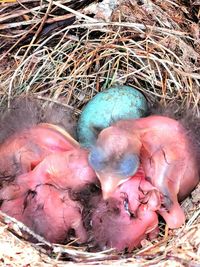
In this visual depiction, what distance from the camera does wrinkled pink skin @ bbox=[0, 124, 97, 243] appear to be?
268 cm

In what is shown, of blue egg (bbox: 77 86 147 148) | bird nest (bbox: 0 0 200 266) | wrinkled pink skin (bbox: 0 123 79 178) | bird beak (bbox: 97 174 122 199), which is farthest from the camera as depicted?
bird nest (bbox: 0 0 200 266)

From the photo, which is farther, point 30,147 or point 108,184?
point 30,147

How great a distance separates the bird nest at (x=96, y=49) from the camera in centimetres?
315

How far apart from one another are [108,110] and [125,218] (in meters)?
0.47

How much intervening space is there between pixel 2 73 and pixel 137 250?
969 millimetres

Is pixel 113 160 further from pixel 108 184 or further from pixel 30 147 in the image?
pixel 30 147

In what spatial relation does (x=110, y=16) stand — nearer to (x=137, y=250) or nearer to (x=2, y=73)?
(x=2, y=73)

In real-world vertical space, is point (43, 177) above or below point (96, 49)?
below

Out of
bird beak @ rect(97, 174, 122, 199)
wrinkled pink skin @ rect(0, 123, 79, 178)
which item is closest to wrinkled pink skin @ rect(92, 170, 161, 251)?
bird beak @ rect(97, 174, 122, 199)

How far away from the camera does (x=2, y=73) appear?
325 centimetres

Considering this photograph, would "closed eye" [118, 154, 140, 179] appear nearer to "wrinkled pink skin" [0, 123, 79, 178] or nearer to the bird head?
the bird head

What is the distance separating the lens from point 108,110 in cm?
298

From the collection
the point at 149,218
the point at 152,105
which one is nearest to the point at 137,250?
the point at 149,218

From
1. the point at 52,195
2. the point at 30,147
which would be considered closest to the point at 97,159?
the point at 52,195
